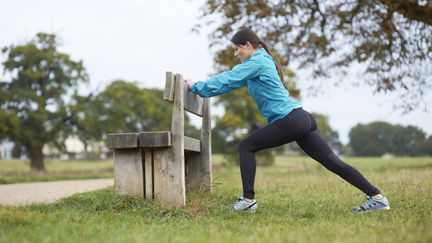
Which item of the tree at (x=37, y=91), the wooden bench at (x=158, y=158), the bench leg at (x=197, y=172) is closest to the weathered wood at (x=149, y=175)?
the wooden bench at (x=158, y=158)

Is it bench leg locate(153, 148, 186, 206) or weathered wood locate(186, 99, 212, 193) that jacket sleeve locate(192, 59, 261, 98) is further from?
weathered wood locate(186, 99, 212, 193)

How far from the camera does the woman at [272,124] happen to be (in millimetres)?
4891

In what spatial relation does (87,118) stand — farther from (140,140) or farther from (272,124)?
(272,124)

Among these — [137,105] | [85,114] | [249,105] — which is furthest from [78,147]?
[85,114]

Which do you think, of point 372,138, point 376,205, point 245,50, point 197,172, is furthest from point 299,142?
point 372,138

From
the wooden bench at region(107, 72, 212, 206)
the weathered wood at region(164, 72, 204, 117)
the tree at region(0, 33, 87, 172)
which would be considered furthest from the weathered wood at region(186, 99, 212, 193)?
the tree at region(0, 33, 87, 172)

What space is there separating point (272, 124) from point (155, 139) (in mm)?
1175

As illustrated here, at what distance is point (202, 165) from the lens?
657 centimetres

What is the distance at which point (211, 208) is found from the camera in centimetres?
513

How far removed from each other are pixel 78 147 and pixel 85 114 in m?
66.8

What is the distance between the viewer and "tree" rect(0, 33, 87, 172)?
2678cm

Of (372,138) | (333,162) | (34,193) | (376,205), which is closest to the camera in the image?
(376,205)

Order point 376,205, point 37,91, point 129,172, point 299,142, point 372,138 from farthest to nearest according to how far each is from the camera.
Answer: point 372,138 → point 37,91 → point 129,172 → point 299,142 → point 376,205

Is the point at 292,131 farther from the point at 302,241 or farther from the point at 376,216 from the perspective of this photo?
the point at 302,241
